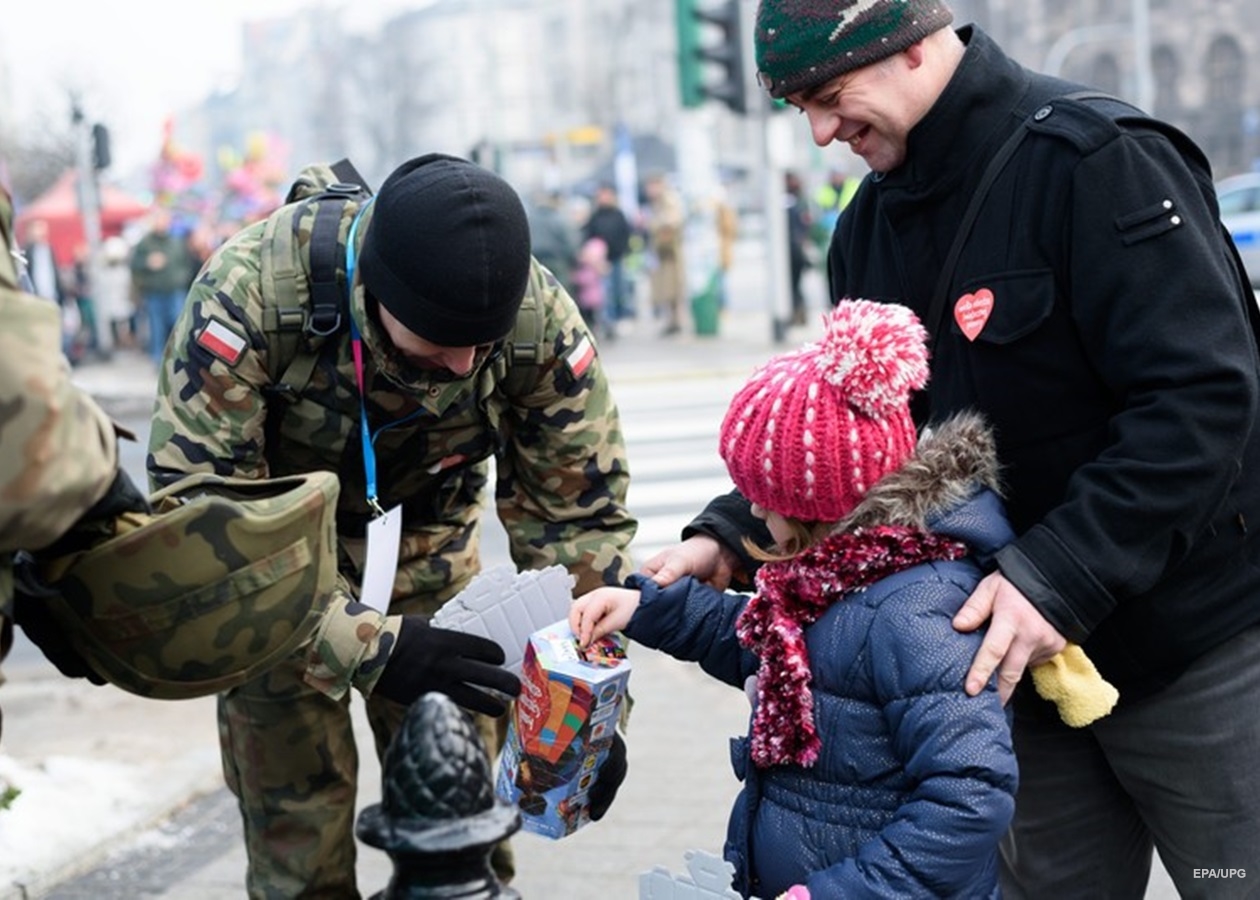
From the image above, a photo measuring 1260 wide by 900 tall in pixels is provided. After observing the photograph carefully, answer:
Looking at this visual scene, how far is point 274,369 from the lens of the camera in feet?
10.6

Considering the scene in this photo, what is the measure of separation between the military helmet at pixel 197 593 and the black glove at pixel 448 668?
0.63 meters

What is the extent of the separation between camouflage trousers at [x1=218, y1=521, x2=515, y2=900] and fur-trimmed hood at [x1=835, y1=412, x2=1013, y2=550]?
1314 millimetres

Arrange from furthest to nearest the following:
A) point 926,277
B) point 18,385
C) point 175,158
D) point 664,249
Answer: point 175,158 < point 664,249 < point 926,277 < point 18,385

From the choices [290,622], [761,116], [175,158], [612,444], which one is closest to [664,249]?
[761,116]

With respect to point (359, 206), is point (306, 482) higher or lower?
lower

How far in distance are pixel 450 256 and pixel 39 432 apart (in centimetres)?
126

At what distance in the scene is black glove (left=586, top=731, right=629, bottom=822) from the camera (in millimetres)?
3096

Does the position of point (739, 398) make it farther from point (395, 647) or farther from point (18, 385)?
point (18, 385)

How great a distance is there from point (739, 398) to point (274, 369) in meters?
1.07

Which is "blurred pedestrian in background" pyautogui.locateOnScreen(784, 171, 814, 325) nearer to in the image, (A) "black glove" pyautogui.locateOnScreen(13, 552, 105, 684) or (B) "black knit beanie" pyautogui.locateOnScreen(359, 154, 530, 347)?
(B) "black knit beanie" pyautogui.locateOnScreen(359, 154, 530, 347)

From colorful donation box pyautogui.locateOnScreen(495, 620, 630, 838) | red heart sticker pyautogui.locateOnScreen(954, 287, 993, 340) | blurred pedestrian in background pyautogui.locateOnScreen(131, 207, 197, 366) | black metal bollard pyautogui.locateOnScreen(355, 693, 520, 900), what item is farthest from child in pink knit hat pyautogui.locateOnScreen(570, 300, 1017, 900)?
blurred pedestrian in background pyautogui.locateOnScreen(131, 207, 197, 366)

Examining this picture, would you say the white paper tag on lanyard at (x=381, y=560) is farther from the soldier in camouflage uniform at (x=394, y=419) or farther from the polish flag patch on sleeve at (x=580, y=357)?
the polish flag patch on sleeve at (x=580, y=357)

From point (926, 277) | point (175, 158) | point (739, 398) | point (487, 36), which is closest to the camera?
point (739, 398)

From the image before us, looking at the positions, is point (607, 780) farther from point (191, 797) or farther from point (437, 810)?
point (191, 797)
